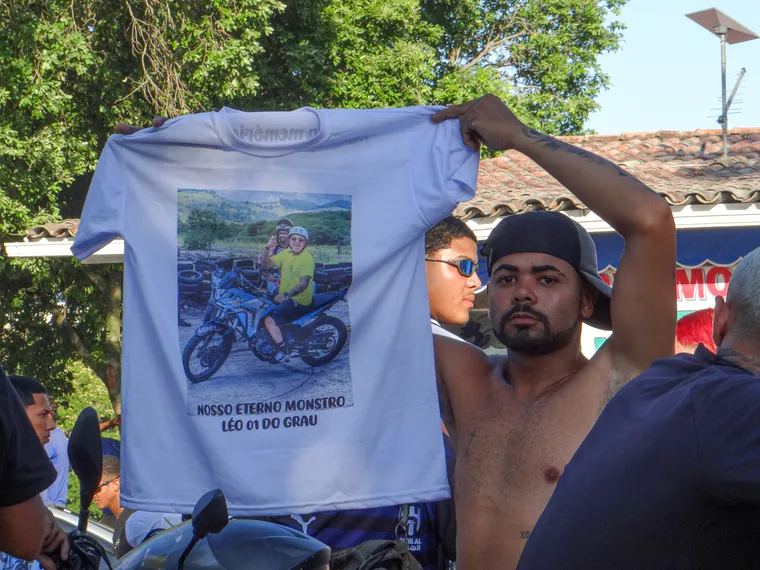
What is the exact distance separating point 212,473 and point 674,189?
6323mm

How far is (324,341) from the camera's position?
329cm

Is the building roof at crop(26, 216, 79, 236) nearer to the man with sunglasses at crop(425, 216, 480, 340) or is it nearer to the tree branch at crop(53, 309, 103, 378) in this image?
the tree branch at crop(53, 309, 103, 378)

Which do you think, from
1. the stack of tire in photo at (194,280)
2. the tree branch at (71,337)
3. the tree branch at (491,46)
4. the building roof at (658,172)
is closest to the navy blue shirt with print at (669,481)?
Answer: the stack of tire in photo at (194,280)

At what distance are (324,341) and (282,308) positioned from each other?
0.58 ft

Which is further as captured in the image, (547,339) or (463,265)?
(463,265)

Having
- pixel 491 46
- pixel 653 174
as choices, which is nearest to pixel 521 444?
pixel 653 174

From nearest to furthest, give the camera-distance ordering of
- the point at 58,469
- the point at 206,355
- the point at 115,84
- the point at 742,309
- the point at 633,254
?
the point at 742,309
the point at 633,254
the point at 206,355
the point at 58,469
the point at 115,84

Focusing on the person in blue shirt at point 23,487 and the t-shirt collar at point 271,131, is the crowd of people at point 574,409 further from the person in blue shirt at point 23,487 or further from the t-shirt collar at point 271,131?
the t-shirt collar at point 271,131

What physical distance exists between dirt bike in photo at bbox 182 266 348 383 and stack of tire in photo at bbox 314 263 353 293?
0.03 metres

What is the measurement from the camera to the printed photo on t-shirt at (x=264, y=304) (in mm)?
3225

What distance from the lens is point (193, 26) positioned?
12.0 m

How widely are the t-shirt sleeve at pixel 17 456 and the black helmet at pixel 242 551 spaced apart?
0.35 metres

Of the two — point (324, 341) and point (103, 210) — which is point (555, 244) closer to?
point (324, 341)

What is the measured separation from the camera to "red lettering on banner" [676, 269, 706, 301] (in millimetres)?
8680
